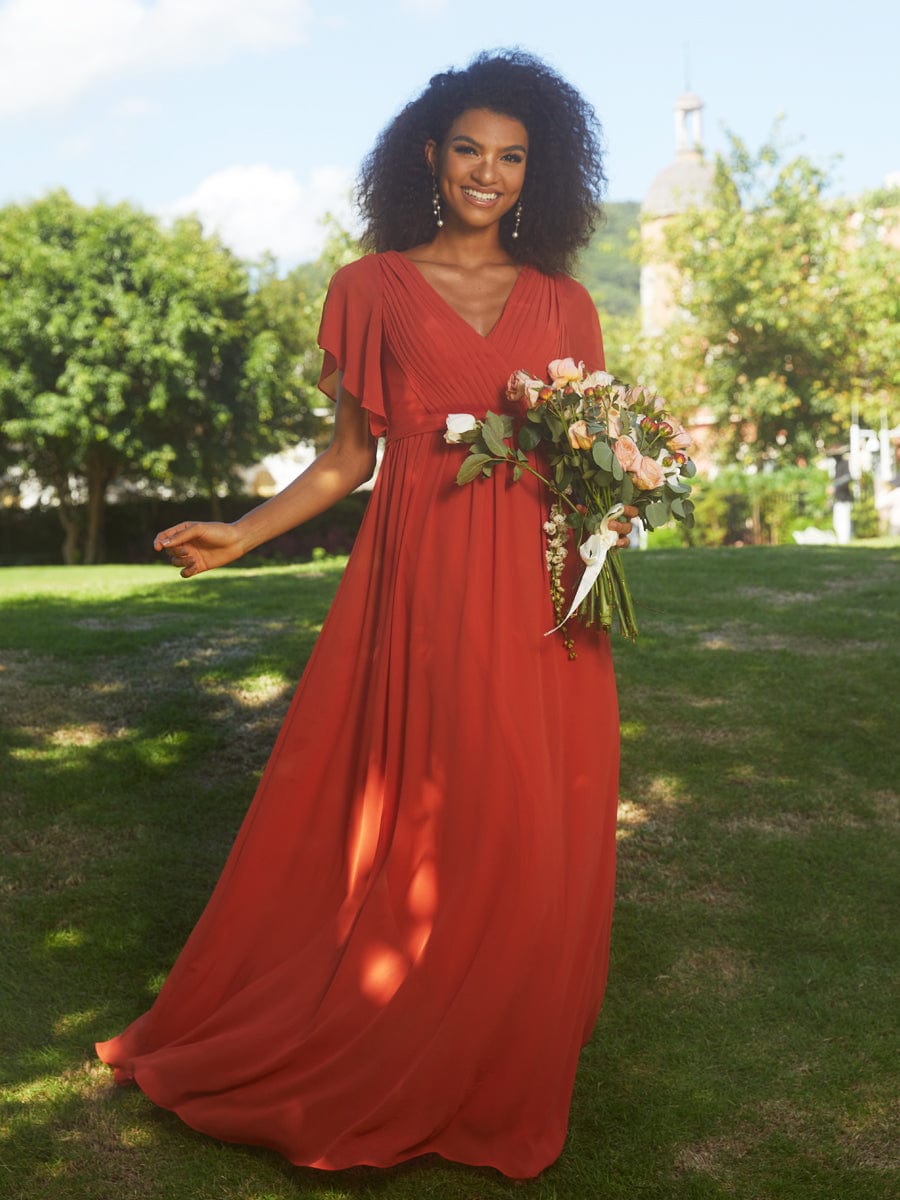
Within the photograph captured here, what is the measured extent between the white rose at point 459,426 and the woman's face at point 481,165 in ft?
2.04

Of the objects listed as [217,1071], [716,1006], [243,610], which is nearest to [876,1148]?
[716,1006]

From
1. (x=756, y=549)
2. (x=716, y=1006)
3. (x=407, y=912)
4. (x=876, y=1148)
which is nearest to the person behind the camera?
(x=407, y=912)

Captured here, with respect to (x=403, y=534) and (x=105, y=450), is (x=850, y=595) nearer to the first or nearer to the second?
(x=403, y=534)

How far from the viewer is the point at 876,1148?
3.32 metres

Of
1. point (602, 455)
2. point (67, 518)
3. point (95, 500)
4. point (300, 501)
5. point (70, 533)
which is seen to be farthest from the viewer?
point (67, 518)

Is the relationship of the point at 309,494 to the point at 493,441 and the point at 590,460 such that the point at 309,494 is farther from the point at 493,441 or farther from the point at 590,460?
the point at 590,460

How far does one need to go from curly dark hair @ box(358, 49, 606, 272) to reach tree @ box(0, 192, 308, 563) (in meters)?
21.2

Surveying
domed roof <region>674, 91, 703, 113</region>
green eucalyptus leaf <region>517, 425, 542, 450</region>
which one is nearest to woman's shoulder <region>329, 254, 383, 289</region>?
green eucalyptus leaf <region>517, 425, 542, 450</region>

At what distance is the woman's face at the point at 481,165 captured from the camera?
11.2ft

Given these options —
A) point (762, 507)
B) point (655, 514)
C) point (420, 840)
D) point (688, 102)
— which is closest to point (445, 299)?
point (655, 514)

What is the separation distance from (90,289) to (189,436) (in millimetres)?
3305

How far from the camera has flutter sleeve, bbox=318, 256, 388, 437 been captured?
336cm

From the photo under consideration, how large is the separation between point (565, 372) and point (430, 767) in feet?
3.22

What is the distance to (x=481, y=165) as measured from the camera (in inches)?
134
